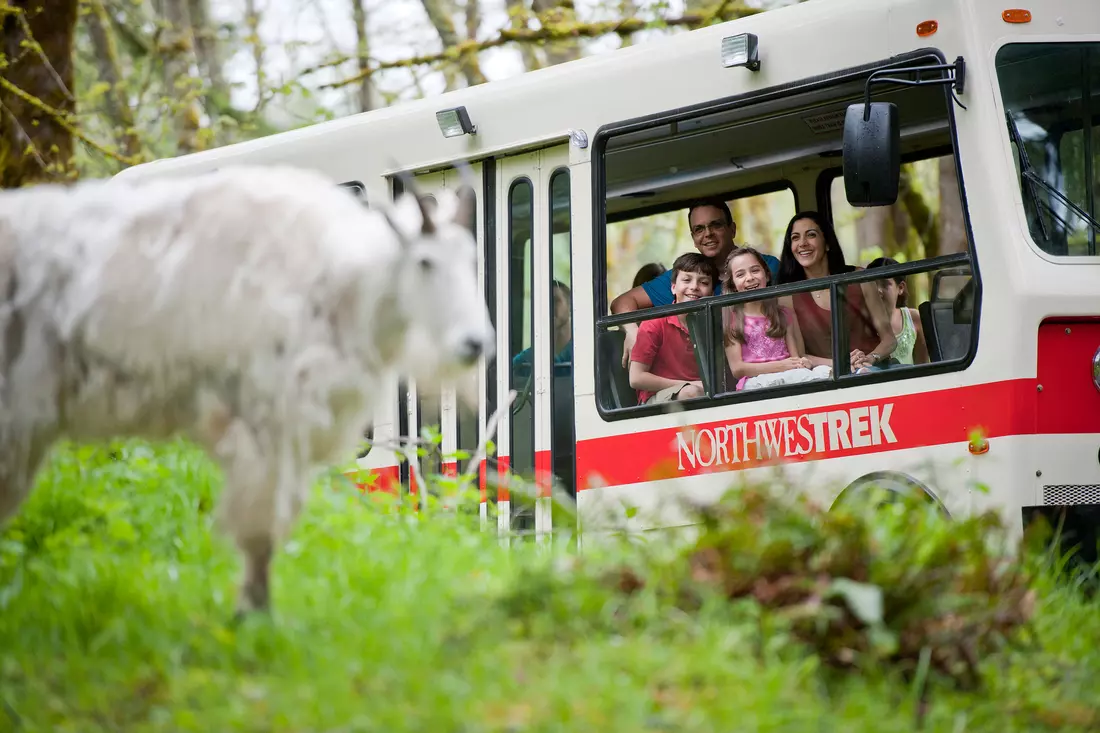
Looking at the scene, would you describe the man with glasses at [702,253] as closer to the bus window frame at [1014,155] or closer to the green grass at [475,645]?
the bus window frame at [1014,155]

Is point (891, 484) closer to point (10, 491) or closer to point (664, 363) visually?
point (664, 363)

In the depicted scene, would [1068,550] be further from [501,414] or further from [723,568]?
[501,414]

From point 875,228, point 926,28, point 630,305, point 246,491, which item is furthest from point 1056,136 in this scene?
point 875,228

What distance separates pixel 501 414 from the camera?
8.44 metres

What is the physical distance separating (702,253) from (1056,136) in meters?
2.38

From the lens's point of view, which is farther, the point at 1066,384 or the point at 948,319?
the point at 948,319

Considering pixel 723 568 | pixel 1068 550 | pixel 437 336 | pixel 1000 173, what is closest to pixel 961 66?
pixel 1000 173

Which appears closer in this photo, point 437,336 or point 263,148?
point 437,336

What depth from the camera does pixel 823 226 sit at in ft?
25.8

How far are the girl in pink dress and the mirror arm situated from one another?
1315 mm

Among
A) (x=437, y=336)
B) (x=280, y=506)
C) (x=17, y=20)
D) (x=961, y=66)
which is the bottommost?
(x=280, y=506)

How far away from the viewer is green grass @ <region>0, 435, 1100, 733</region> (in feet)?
11.8

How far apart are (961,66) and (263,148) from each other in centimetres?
557

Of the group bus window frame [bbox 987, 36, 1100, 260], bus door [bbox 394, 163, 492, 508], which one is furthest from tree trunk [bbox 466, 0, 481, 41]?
bus window frame [bbox 987, 36, 1100, 260]
